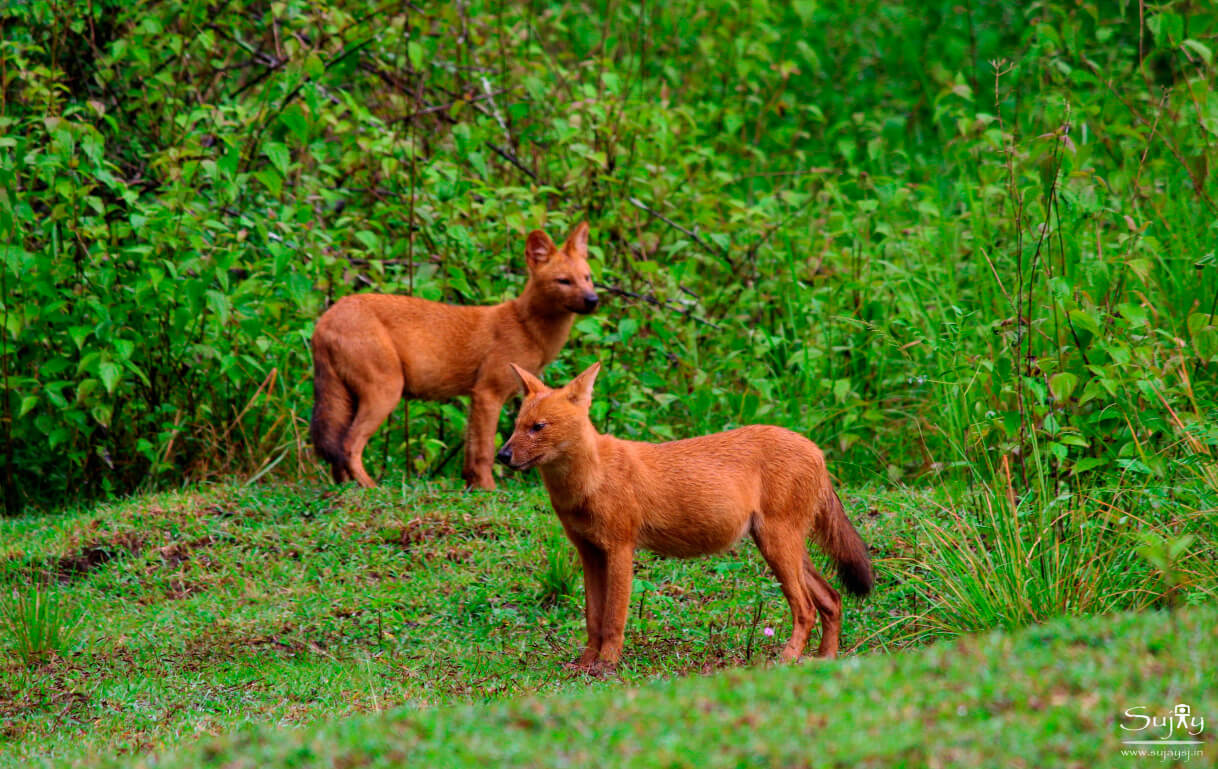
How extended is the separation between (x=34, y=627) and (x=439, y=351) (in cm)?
319

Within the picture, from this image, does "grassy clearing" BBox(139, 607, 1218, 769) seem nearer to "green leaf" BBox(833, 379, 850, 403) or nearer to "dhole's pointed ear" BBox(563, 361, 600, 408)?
"dhole's pointed ear" BBox(563, 361, 600, 408)

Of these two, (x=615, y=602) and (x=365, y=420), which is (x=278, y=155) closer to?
(x=365, y=420)

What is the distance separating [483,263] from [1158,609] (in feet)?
17.9

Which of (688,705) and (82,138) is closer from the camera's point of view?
(688,705)

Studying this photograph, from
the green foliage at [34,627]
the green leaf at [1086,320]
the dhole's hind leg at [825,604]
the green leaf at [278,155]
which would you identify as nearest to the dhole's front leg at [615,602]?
the dhole's hind leg at [825,604]

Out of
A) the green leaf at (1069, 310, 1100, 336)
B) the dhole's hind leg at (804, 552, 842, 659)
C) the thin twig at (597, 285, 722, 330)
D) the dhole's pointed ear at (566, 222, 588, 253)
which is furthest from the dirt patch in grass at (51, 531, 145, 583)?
the green leaf at (1069, 310, 1100, 336)

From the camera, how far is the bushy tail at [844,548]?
5977mm

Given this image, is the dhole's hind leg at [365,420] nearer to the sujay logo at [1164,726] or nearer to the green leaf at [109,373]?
the green leaf at [109,373]

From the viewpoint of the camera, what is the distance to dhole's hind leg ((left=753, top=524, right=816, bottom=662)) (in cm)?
574

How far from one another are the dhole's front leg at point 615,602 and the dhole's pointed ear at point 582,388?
72cm

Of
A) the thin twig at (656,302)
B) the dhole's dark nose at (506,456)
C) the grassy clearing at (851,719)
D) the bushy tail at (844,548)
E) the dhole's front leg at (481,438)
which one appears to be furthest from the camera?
the thin twig at (656,302)

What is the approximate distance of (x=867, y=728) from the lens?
10.6 ft

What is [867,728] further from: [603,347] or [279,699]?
[603,347]

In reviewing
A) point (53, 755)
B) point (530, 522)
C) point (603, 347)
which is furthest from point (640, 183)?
point (53, 755)
